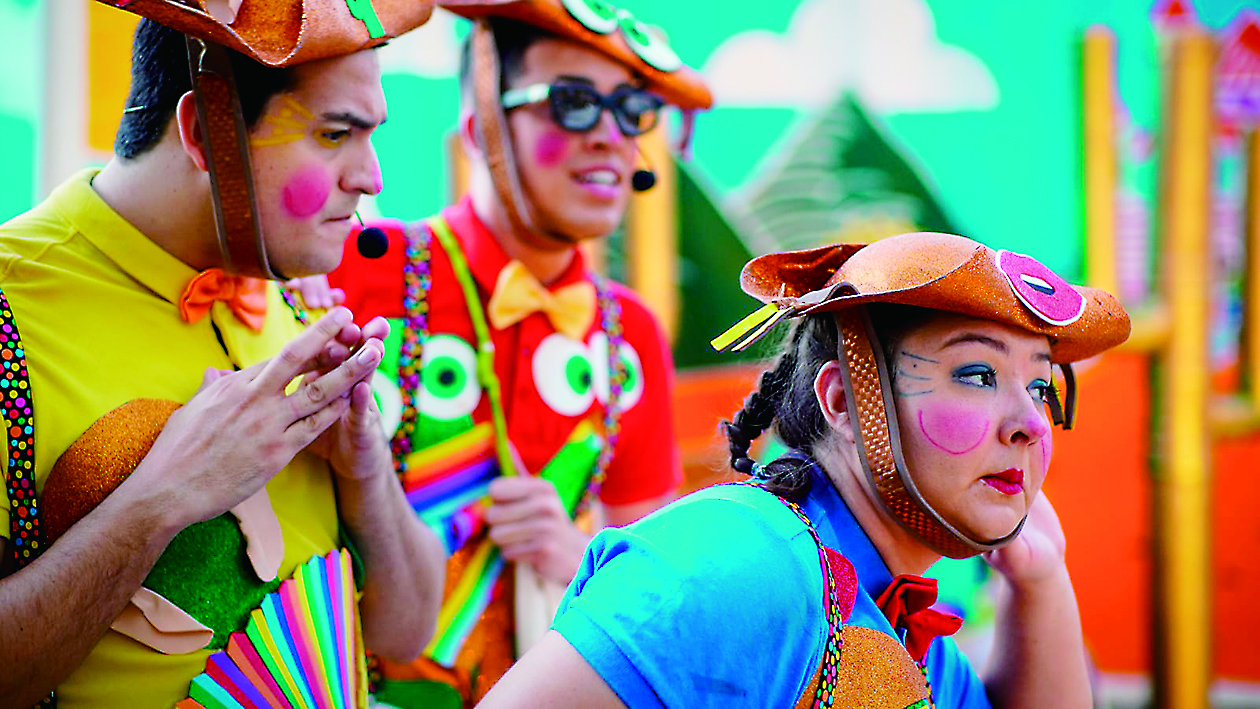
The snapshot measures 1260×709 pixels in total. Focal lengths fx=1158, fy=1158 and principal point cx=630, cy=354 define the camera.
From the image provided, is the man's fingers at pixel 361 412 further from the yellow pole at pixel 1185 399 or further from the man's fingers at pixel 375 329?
the yellow pole at pixel 1185 399

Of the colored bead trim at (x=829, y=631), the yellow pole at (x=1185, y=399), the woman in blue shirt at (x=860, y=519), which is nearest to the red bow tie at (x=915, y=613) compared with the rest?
the woman in blue shirt at (x=860, y=519)

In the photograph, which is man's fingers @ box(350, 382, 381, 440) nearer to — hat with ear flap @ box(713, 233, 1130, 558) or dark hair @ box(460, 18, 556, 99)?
hat with ear flap @ box(713, 233, 1130, 558)

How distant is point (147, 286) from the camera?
62.0 inches

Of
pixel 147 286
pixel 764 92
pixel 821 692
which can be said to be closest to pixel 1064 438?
pixel 764 92

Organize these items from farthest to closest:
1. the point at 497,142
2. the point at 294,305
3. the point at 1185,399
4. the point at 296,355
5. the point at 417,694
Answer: the point at 1185,399
the point at 497,142
the point at 417,694
the point at 294,305
the point at 296,355

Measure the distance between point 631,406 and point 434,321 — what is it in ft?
1.62

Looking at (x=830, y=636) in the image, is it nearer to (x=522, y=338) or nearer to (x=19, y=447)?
(x=19, y=447)

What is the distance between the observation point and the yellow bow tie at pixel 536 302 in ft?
8.02

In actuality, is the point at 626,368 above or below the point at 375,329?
below

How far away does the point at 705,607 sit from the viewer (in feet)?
4.38

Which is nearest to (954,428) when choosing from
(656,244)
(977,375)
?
(977,375)

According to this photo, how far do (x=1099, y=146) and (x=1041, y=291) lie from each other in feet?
11.1

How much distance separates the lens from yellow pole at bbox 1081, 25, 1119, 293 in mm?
4617

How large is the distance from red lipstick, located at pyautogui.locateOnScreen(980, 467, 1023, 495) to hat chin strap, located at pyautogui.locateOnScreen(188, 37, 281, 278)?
41.2 inches
